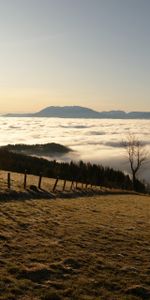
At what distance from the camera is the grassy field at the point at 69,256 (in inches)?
534

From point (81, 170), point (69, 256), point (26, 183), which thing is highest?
point (69, 256)

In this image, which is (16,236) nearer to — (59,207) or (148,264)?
(148,264)

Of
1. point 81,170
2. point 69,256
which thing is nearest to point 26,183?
point 69,256

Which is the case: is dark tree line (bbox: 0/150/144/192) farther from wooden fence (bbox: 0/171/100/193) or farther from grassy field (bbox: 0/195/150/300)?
grassy field (bbox: 0/195/150/300)

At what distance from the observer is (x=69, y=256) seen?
695 inches

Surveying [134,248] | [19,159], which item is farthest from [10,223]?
[19,159]

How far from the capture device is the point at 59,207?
32.6 meters

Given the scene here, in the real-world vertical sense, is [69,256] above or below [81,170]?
above

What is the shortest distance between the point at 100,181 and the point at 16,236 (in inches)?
4013

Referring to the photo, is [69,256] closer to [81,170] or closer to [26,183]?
[26,183]

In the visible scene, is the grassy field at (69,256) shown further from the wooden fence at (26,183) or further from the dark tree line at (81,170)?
the dark tree line at (81,170)

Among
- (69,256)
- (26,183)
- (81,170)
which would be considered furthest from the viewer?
(81,170)

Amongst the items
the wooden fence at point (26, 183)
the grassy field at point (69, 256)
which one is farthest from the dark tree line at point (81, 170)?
the grassy field at point (69, 256)

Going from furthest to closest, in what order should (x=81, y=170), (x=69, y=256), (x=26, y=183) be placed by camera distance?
1. (x=81, y=170)
2. (x=26, y=183)
3. (x=69, y=256)
